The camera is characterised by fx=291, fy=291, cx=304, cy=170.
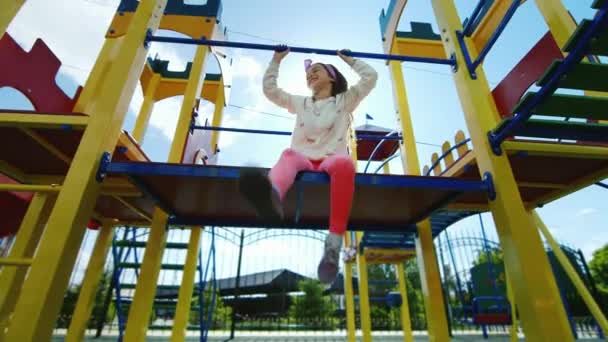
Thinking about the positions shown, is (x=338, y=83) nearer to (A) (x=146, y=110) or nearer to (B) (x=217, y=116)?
(B) (x=217, y=116)

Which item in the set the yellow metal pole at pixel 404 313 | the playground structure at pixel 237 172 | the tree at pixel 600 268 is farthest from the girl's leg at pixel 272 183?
the tree at pixel 600 268

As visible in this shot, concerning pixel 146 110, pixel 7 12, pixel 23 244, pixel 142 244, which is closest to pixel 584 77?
pixel 7 12

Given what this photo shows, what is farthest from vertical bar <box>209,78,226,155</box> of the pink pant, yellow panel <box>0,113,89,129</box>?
the pink pant

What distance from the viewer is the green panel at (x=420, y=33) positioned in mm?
3562

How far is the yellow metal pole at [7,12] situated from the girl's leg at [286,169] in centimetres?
172

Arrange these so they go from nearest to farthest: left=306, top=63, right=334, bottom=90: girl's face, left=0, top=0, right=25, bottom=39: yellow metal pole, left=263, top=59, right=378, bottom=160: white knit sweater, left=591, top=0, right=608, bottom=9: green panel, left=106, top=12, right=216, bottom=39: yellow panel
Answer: left=591, top=0, right=608, bottom=9: green panel
left=0, top=0, right=25, bottom=39: yellow metal pole
left=263, top=59, right=378, bottom=160: white knit sweater
left=306, top=63, right=334, bottom=90: girl's face
left=106, top=12, right=216, bottom=39: yellow panel

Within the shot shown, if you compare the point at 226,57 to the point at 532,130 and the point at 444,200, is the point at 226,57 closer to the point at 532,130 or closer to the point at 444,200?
the point at 444,200

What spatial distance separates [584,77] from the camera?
117 centimetres

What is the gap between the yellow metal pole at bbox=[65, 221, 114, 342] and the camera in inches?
101

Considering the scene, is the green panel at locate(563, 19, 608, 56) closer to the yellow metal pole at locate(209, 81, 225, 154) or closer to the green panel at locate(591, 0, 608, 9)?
the green panel at locate(591, 0, 608, 9)

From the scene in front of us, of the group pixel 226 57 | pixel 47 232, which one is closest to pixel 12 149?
pixel 47 232

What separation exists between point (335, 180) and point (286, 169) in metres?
0.27

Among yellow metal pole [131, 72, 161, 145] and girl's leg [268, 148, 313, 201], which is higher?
yellow metal pole [131, 72, 161, 145]

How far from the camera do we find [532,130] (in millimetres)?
1438
